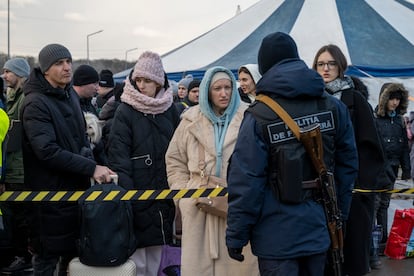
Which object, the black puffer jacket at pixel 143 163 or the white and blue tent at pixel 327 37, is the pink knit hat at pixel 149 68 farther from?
the white and blue tent at pixel 327 37

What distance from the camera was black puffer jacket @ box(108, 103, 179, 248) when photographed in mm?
3914

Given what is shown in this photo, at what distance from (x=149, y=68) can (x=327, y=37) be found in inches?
277

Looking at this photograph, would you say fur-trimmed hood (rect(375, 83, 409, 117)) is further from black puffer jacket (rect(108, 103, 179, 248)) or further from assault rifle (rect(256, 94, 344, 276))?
assault rifle (rect(256, 94, 344, 276))

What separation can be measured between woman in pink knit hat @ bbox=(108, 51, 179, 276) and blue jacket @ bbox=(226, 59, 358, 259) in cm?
137

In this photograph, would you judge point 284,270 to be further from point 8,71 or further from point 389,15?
point 389,15

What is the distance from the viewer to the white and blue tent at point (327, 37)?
30.9 feet

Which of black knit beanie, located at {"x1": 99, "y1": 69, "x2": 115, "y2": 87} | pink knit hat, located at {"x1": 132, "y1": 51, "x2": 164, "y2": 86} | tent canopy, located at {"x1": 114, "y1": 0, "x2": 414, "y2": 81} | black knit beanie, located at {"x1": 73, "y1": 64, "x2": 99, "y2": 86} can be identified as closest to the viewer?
pink knit hat, located at {"x1": 132, "y1": 51, "x2": 164, "y2": 86}

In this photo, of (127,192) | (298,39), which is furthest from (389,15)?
(127,192)

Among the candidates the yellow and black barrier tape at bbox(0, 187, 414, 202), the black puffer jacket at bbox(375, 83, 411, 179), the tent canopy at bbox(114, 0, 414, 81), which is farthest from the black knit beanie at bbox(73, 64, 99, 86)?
the tent canopy at bbox(114, 0, 414, 81)

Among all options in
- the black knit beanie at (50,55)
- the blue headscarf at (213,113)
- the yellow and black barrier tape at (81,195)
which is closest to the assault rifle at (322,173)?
the blue headscarf at (213,113)

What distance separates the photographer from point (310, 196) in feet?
8.89

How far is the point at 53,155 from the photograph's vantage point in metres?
3.55

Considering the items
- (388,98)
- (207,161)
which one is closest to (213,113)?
(207,161)

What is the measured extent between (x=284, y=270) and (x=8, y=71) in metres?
4.31
